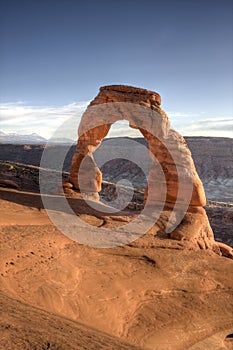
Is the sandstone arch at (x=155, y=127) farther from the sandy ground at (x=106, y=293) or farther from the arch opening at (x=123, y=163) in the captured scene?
the arch opening at (x=123, y=163)

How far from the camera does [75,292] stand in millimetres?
7078

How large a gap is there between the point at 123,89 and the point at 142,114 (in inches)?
61.5

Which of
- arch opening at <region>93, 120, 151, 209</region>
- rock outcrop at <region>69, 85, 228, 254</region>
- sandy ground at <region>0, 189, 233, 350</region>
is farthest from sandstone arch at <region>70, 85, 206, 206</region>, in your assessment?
arch opening at <region>93, 120, 151, 209</region>

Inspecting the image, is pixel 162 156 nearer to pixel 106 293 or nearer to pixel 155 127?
pixel 155 127

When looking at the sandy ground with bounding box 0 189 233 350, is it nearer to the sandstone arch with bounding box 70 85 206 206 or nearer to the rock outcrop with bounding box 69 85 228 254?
the rock outcrop with bounding box 69 85 228 254

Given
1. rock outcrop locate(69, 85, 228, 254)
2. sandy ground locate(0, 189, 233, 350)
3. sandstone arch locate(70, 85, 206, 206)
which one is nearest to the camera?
sandy ground locate(0, 189, 233, 350)

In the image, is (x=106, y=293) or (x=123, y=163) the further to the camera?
(x=123, y=163)

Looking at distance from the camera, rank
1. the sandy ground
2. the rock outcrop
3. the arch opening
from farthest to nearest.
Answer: the arch opening < the rock outcrop < the sandy ground

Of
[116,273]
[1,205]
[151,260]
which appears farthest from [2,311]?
[1,205]

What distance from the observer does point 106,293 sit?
293 inches

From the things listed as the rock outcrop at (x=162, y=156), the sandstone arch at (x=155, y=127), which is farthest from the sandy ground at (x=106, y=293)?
the sandstone arch at (x=155, y=127)

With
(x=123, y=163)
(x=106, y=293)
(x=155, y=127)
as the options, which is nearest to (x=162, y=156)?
(x=155, y=127)

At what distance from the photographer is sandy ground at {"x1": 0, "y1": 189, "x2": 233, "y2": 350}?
438cm

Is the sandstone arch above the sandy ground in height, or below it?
above
